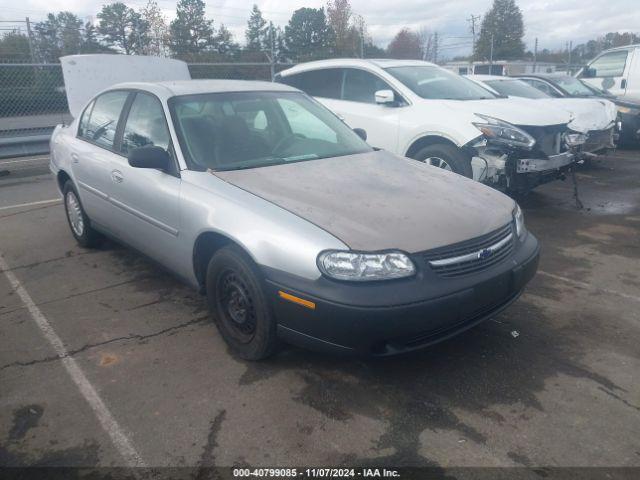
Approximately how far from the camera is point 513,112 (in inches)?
240

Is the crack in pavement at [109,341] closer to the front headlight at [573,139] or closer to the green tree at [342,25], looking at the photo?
the front headlight at [573,139]

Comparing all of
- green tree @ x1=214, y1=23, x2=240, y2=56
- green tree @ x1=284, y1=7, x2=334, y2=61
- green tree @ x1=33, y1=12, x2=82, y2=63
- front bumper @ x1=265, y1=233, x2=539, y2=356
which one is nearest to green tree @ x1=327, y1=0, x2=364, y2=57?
green tree @ x1=284, y1=7, x2=334, y2=61

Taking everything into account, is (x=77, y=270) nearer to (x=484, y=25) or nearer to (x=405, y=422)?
(x=405, y=422)

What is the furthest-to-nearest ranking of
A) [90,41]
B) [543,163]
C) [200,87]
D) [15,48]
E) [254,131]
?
[90,41] → [15,48] → [543,163] → [200,87] → [254,131]

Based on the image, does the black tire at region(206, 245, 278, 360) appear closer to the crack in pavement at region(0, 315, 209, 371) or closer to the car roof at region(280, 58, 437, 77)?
the crack in pavement at region(0, 315, 209, 371)

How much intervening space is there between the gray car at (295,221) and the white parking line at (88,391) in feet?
2.61

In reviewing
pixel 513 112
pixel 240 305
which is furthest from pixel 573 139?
pixel 240 305

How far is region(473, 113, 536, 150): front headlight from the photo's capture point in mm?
5648

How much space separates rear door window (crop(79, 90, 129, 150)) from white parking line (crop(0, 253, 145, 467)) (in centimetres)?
141

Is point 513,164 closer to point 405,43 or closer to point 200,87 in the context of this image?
point 200,87

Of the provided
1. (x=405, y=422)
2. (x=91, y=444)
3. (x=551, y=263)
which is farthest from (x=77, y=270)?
(x=551, y=263)

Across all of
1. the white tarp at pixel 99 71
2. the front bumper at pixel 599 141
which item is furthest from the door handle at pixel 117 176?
the front bumper at pixel 599 141

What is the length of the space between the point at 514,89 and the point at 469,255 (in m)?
7.42

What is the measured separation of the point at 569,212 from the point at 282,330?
4.87 metres
